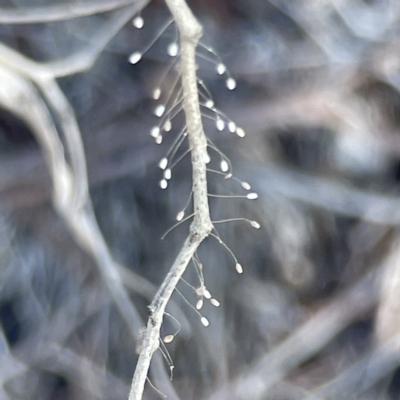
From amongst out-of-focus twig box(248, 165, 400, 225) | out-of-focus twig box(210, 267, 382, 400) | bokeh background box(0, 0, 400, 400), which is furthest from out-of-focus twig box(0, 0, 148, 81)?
out-of-focus twig box(210, 267, 382, 400)

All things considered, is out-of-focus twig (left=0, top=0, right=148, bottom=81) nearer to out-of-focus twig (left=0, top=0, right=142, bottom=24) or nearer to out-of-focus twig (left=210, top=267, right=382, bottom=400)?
out-of-focus twig (left=0, top=0, right=142, bottom=24)

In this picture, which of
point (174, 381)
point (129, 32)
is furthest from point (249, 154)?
point (174, 381)

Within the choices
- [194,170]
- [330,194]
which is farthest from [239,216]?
[194,170]

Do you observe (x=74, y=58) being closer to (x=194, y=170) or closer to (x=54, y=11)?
(x=54, y=11)

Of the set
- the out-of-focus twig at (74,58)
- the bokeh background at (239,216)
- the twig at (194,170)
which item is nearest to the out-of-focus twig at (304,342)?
the bokeh background at (239,216)

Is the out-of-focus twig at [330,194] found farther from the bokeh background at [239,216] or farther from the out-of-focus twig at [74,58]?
the out-of-focus twig at [74,58]
